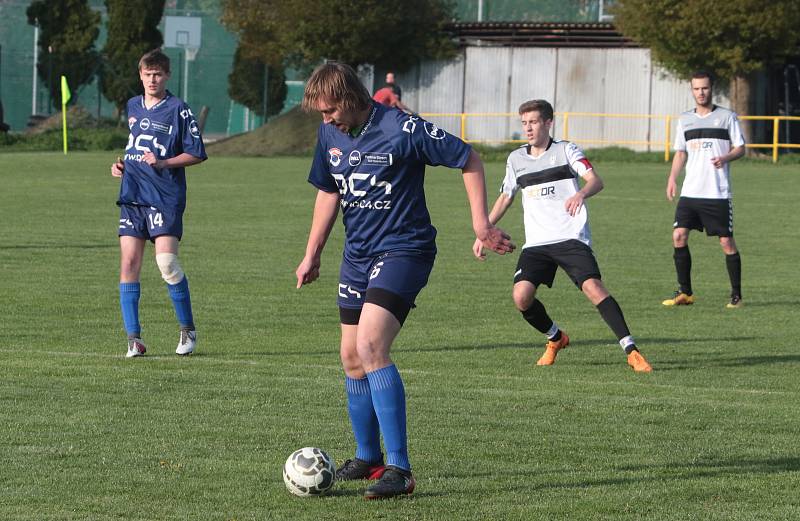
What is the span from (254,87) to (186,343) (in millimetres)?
53965

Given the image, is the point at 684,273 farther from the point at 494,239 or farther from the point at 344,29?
the point at 344,29

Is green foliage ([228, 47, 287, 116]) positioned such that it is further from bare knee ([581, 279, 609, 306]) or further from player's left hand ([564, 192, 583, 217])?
player's left hand ([564, 192, 583, 217])

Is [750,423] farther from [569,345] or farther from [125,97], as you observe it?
[125,97]

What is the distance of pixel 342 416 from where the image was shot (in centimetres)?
793

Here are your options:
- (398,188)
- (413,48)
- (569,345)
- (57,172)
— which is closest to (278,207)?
(57,172)

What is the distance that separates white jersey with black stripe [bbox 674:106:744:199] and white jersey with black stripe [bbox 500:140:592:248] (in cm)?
412

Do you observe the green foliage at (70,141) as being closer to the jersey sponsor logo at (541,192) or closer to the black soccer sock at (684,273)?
the black soccer sock at (684,273)

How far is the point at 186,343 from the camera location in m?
10.2

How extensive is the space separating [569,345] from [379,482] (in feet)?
17.4

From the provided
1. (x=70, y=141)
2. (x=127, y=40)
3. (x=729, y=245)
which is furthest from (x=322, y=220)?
(x=127, y=40)

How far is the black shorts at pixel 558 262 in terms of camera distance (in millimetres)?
10031

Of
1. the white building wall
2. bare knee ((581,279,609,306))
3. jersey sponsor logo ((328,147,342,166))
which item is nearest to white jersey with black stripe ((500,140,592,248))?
bare knee ((581,279,609,306))

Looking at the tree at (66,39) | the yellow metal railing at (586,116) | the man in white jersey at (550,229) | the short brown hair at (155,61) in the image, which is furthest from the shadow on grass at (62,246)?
the tree at (66,39)

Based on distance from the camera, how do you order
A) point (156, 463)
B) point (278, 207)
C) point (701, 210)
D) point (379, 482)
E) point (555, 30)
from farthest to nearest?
point (555, 30)
point (278, 207)
point (701, 210)
point (156, 463)
point (379, 482)
